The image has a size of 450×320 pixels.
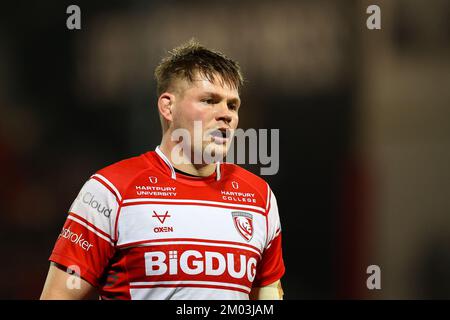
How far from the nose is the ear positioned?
216 mm

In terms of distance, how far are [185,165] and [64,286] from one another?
72 centimetres

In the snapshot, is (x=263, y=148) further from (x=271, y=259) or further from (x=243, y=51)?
(x=243, y=51)

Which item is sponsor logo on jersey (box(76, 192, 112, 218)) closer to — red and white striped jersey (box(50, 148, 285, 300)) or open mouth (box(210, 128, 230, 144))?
red and white striped jersey (box(50, 148, 285, 300))

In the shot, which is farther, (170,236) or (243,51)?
(243,51)

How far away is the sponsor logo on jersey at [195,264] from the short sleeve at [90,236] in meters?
0.18

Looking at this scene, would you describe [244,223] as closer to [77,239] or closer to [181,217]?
[181,217]

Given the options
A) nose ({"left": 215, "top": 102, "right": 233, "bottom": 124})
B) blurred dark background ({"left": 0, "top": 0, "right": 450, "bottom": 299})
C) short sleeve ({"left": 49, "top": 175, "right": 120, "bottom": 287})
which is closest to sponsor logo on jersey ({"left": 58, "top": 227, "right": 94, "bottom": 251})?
short sleeve ({"left": 49, "top": 175, "right": 120, "bottom": 287})

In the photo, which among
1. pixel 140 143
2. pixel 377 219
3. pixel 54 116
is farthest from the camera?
pixel 377 219

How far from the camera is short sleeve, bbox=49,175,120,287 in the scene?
2787 mm

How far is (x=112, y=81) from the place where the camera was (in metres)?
5.51

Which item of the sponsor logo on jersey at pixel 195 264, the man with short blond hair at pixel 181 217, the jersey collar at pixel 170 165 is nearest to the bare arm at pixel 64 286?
the man with short blond hair at pixel 181 217
